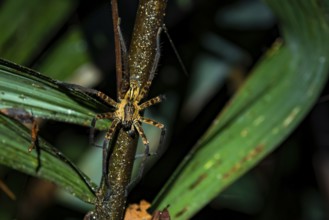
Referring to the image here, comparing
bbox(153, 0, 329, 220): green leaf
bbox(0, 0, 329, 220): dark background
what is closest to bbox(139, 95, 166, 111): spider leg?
bbox(153, 0, 329, 220): green leaf

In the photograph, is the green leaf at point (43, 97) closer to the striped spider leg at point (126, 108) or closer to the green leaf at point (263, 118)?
the striped spider leg at point (126, 108)

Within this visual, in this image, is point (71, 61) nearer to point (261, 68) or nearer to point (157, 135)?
point (157, 135)

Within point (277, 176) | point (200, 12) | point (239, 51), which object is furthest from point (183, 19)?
point (277, 176)

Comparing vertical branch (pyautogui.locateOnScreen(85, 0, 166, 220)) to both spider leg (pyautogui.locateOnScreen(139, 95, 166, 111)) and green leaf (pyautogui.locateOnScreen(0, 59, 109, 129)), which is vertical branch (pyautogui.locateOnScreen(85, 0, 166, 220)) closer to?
green leaf (pyautogui.locateOnScreen(0, 59, 109, 129))

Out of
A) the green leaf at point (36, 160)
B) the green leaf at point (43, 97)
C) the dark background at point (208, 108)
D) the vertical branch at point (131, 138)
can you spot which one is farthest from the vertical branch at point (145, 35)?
the dark background at point (208, 108)

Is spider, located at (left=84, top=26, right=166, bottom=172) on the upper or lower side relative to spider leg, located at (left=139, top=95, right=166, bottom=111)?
lower
